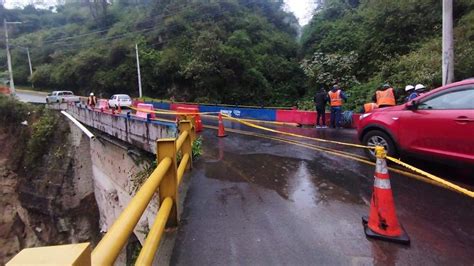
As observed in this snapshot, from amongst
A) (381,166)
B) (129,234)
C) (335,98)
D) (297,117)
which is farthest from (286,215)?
(297,117)

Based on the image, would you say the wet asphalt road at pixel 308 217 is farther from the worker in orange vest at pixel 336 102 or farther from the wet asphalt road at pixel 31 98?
the wet asphalt road at pixel 31 98

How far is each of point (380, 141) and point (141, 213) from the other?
20.8ft

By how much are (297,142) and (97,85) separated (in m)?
40.5

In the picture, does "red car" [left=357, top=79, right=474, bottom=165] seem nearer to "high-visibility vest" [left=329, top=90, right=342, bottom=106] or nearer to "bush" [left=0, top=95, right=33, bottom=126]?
"high-visibility vest" [left=329, top=90, right=342, bottom=106]

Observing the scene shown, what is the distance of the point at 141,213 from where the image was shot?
227cm

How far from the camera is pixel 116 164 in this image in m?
16.1

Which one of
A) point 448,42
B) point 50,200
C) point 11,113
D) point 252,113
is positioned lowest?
point 50,200

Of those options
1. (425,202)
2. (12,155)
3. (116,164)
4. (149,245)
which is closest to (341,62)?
(116,164)

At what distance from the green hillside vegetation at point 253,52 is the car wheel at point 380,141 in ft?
28.3

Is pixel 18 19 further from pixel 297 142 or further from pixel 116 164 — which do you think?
pixel 297 142

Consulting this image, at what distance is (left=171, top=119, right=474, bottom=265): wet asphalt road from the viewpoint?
3688mm

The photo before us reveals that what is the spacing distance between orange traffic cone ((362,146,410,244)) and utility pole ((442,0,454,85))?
785cm

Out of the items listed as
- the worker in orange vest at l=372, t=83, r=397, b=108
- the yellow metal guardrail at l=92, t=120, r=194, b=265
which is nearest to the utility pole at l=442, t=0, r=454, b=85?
the worker in orange vest at l=372, t=83, r=397, b=108

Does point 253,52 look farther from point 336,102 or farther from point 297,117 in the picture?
point 336,102
